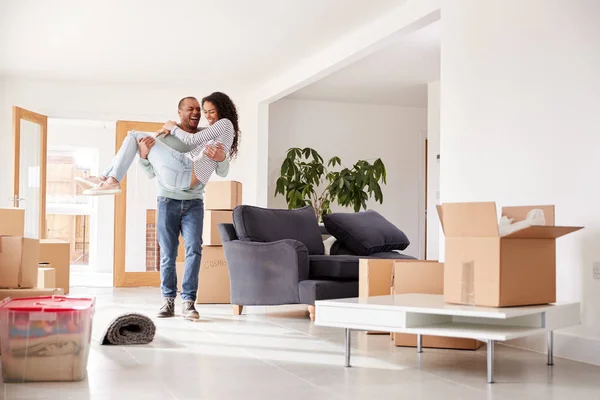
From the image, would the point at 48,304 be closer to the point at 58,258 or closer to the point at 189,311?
the point at 189,311

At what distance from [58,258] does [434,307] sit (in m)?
4.74

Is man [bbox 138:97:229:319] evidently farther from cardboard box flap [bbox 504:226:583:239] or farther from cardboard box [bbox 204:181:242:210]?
cardboard box flap [bbox 504:226:583:239]

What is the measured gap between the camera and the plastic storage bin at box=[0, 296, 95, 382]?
2.78m

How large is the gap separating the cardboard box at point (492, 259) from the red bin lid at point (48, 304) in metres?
1.52

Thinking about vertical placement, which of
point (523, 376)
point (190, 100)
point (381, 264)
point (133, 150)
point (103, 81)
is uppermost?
point (103, 81)

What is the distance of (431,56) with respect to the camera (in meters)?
7.61

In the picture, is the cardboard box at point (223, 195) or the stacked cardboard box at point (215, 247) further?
the cardboard box at point (223, 195)

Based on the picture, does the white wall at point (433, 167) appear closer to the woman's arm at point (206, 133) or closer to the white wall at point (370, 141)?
the white wall at point (370, 141)

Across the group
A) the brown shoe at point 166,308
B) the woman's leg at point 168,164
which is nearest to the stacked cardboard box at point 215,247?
the brown shoe at point 166,308

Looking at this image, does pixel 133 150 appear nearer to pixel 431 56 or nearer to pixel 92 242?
pixel 431 56

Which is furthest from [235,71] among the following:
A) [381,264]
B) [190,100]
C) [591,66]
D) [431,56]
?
[591,66]

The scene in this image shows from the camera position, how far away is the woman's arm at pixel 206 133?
461 centimetres

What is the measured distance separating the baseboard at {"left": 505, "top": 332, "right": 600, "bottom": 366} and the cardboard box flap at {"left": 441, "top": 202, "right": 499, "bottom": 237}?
94 cm

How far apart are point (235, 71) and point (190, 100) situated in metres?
3.38
